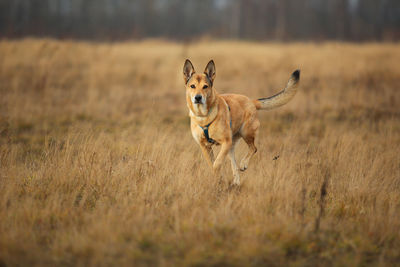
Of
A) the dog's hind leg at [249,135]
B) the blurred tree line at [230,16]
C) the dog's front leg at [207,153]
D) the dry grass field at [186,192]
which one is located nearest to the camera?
the dry grass field at [186,192]

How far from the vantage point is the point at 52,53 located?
12273 mm

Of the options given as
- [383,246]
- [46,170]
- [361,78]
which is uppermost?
[361,78]

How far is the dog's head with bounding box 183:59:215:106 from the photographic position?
14.9 ft

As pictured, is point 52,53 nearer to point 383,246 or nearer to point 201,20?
point 383,246

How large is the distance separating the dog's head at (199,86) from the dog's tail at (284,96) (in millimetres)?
1115

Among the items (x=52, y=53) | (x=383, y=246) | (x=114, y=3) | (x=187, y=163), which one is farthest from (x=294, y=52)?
(x=114, y=3)

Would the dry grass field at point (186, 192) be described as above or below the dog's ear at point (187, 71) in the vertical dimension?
below

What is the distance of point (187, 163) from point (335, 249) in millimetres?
2282

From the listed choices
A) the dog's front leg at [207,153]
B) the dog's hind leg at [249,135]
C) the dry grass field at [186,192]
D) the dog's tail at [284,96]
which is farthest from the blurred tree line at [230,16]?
the dog's front leg at [207,153]

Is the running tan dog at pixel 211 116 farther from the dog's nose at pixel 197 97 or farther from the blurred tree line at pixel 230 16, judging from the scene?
the blurred tree line at pixel 230 16

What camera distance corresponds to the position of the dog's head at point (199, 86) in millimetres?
4535

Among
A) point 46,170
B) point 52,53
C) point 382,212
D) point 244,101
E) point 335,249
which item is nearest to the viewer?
point 335,249

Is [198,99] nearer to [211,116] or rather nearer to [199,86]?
[199,86]

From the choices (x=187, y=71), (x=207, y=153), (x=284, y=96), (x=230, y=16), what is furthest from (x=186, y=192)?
(x=230, y=16)
